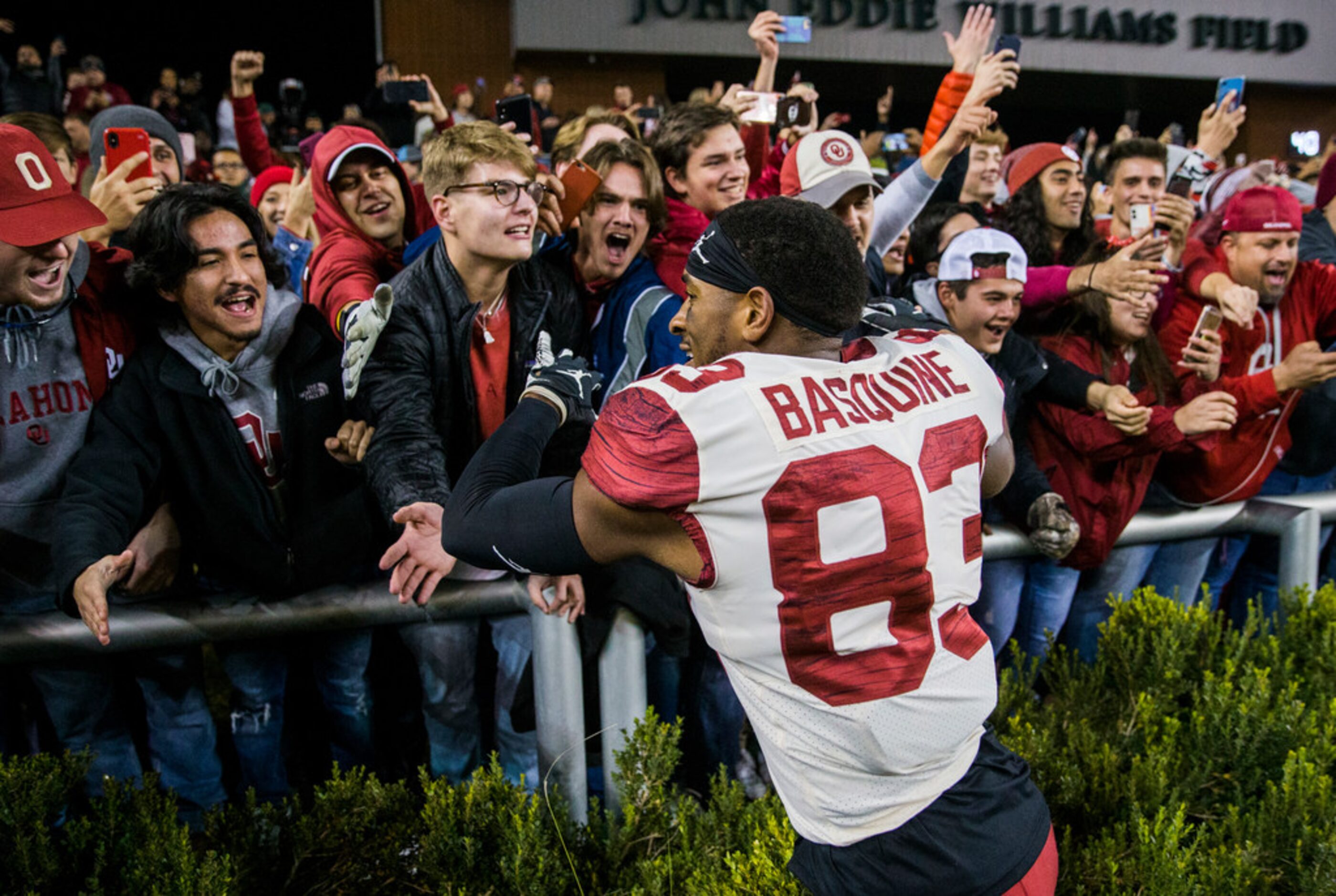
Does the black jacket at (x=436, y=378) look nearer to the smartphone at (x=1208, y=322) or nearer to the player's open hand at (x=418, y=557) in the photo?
the player's open hand at (x=418, y=557)

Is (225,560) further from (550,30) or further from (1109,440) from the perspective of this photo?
(550,30)

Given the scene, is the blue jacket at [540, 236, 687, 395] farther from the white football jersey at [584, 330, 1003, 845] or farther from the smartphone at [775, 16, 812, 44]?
the smartphone at [775, 16, 812, 44]

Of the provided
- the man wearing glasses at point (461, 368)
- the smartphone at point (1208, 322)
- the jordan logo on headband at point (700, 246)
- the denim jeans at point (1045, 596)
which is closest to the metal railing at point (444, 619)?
the man wearing glasses at point (461, 368)

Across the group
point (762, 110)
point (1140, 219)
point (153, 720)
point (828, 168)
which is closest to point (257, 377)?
point (153, 720)

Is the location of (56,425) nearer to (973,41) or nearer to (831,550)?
(831,550)

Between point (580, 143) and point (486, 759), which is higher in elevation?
point (580, 143)

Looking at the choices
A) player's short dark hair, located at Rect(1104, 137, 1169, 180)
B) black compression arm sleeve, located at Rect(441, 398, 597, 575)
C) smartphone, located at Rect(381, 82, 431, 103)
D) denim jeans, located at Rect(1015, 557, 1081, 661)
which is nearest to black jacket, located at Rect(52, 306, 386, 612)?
black compression arm sleeve, located at Rect(441, 398, 597, 575)

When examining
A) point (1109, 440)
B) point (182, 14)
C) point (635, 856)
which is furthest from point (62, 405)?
point (182, 14)

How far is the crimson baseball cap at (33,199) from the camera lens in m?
2.56

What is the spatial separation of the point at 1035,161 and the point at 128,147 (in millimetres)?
4025

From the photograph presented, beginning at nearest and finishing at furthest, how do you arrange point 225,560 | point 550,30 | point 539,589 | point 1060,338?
point 539,589 < point 225,560 < point 1060,338 < point 550,30

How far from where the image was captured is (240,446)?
2775 mm

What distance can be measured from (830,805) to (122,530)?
1956 millimetres

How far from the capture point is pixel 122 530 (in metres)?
2.59
